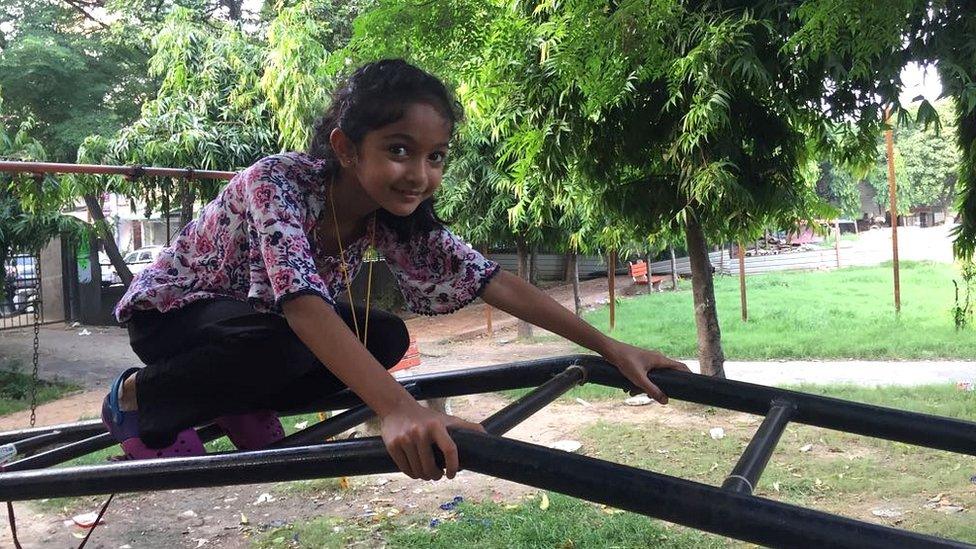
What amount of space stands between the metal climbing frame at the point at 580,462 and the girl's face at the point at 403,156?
46 cm

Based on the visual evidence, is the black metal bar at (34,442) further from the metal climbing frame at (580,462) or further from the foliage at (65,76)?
the foliage at (65,76)

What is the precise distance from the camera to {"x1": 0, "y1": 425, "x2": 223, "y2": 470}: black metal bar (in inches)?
78.5

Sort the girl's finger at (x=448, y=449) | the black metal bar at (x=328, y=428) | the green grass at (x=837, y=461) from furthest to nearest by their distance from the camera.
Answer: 1. the green grass at (x=837, y=461)
2. the black metal bar at (x=328, y=428)
3. the girl's finger at (x=448, y=449)

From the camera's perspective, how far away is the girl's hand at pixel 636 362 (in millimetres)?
1856

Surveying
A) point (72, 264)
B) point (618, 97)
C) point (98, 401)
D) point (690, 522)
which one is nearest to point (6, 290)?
point (98, 401)

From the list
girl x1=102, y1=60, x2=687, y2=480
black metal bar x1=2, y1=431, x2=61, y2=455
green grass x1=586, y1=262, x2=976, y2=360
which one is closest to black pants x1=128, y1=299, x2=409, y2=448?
girl x1=102, y1=60, x2=687, y2=480

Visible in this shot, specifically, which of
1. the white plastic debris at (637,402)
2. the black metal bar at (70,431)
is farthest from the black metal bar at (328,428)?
the white plastic debris at (637,402)

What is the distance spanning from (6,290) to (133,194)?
3910 millimetres

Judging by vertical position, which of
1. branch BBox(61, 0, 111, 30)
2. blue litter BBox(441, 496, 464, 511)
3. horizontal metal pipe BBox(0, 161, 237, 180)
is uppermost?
branch BBox(61, 0, 111, 30)

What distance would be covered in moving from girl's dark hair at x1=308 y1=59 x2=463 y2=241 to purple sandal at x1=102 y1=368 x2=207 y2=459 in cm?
67

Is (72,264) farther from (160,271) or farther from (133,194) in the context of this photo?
(160,271)

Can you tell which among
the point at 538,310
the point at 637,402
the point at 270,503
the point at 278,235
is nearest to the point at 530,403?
the point at 538,310

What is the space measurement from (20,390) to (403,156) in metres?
9.02

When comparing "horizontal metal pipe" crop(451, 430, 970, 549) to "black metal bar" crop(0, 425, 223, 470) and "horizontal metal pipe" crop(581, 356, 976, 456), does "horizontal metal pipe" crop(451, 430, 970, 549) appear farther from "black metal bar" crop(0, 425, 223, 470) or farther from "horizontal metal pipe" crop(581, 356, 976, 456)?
"black metal bar" crop(0, 425, 223, 470)
